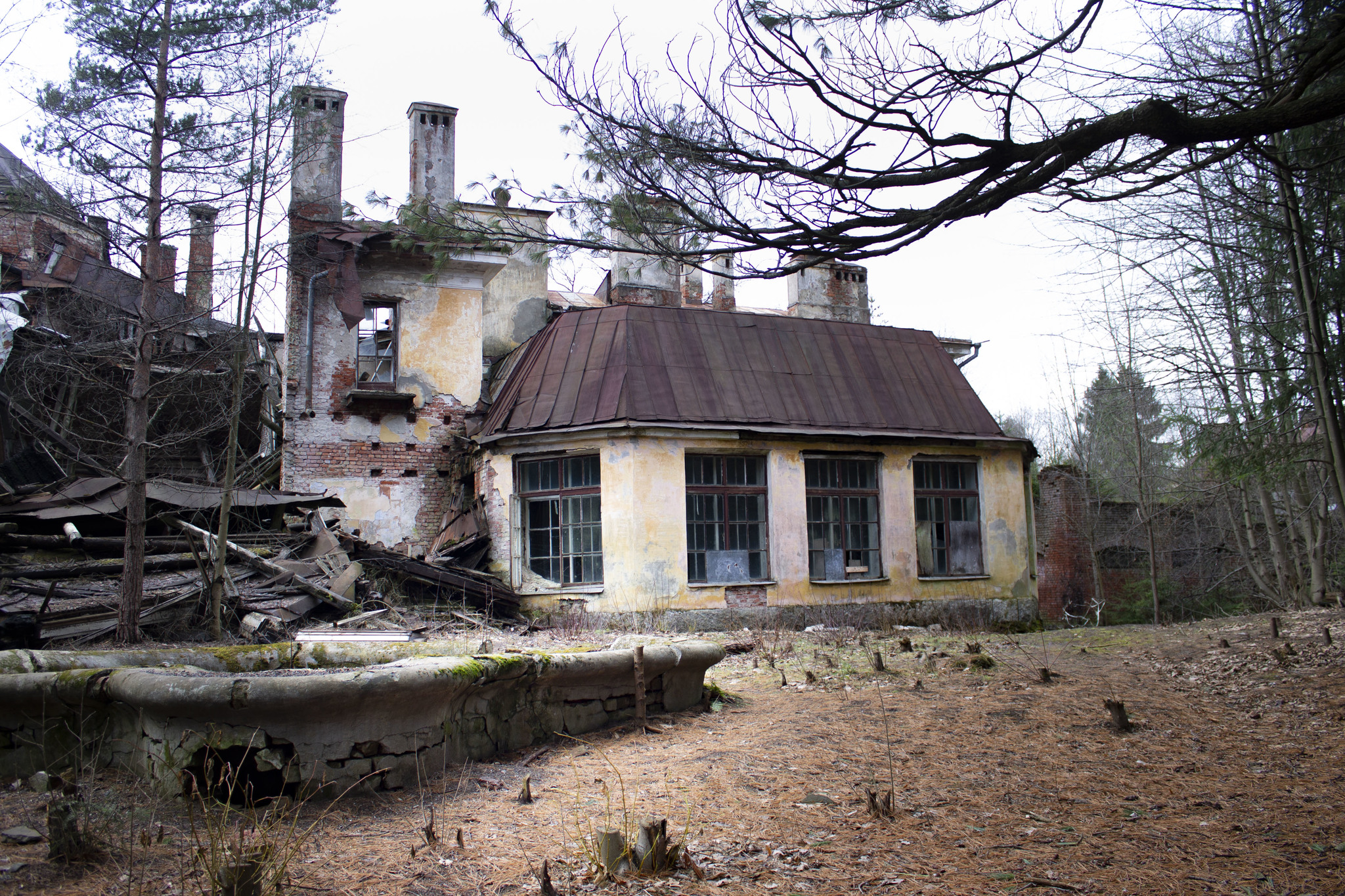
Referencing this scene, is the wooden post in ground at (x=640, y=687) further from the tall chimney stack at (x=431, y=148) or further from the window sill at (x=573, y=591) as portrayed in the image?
the tall chimney stack at (x=431, y=148)

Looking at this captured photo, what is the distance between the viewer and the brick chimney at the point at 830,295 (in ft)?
74.1

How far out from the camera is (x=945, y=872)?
12.3 feet

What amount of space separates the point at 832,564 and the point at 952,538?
8.57ft

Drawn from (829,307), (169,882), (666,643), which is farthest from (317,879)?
(829,307)

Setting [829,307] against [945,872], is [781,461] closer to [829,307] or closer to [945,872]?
[829,307]

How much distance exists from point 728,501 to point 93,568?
854cm

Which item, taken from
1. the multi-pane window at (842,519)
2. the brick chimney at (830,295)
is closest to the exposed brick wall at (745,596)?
the multi-pane window at (842,519)

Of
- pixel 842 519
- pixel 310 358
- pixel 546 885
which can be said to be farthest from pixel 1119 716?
pixel 310 358

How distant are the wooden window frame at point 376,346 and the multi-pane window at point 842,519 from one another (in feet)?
23.9

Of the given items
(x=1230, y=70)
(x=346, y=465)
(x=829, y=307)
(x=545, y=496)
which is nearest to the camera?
(x=1230, y=70)

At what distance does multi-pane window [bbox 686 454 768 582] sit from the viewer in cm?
1409

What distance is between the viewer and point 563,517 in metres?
14.1

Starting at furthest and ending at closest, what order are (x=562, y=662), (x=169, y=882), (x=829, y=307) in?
(x=829, y=307), (x=562, y=662), (x=169, y=882)

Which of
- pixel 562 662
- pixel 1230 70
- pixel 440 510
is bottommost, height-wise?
pixel 562 662
